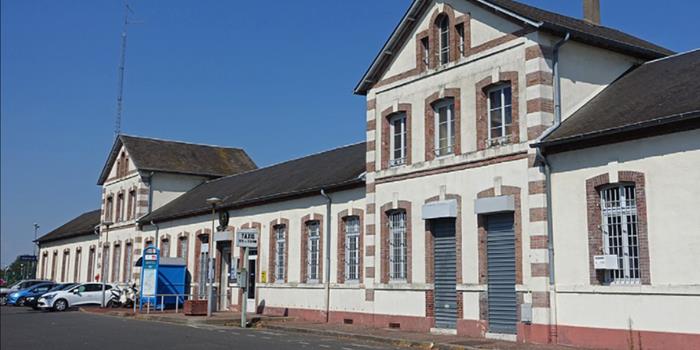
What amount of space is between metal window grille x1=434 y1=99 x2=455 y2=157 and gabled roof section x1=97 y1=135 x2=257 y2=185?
2383 centimetres

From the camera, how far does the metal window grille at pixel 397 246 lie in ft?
→ 68.3

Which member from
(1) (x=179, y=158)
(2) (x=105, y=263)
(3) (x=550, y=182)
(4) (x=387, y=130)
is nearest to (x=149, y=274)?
(1) (x=179, y=158)

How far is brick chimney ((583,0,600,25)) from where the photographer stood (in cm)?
2192

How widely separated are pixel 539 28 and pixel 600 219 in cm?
463

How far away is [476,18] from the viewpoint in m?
19.0

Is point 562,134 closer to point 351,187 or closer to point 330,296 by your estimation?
point 351,187

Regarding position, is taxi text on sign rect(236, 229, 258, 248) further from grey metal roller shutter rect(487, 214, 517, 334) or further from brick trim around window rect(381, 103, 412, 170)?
grey metal roller shutter rect(487, 214, 517, 334)

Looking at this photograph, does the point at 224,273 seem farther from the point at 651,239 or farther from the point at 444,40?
Answer: the point at 651,239

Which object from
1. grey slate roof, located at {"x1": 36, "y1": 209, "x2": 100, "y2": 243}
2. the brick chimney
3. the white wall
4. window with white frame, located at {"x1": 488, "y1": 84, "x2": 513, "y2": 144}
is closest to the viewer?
the white wall

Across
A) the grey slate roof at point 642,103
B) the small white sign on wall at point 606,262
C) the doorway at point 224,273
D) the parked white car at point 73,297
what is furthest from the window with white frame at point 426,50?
the parked white car at point 73,297

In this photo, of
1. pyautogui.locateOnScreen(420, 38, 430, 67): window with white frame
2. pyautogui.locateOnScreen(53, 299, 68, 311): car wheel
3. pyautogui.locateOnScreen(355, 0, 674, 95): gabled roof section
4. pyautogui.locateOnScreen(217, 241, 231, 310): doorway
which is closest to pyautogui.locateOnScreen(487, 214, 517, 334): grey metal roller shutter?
pyautogui.locateOnScreen(355, 0, 674, 95): gabled roof section

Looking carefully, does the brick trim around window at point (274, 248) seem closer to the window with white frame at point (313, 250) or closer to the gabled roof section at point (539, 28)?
the window with white frame at point (313, 250)

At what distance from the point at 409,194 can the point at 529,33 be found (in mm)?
5607

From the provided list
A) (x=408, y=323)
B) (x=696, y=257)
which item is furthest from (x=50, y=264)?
(x=696, y=257)
